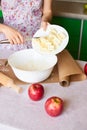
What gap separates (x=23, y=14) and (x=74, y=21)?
485 mm

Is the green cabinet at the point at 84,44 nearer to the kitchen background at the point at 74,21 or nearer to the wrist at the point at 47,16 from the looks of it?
the kitchen background at the point at 74,21

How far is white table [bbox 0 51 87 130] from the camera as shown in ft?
2.48

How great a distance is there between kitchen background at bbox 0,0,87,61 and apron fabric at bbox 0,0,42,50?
11.5 inches

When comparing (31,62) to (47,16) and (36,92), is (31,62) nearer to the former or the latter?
(36,92)

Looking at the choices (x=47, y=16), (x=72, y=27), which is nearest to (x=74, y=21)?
(x=72, y=27)

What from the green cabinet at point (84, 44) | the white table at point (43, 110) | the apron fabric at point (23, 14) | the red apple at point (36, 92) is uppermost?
the apron fabric at point (23, 14)

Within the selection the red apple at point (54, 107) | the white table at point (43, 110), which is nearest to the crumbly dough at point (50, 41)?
the white table at point (43, 110)

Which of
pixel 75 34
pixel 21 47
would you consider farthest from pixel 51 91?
pixel 75 34

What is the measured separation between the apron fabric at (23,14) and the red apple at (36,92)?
1.70 feet

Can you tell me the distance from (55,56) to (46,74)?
0.11 meters

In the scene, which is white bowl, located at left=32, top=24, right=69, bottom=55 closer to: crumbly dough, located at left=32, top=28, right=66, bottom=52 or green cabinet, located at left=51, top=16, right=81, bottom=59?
crumbly dough, located at left=32, top=28, right=66, bottom=52

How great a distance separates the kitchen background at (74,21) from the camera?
5.55 ft

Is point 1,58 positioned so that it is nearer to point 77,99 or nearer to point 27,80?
point 27,80

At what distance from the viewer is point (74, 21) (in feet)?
5.63
